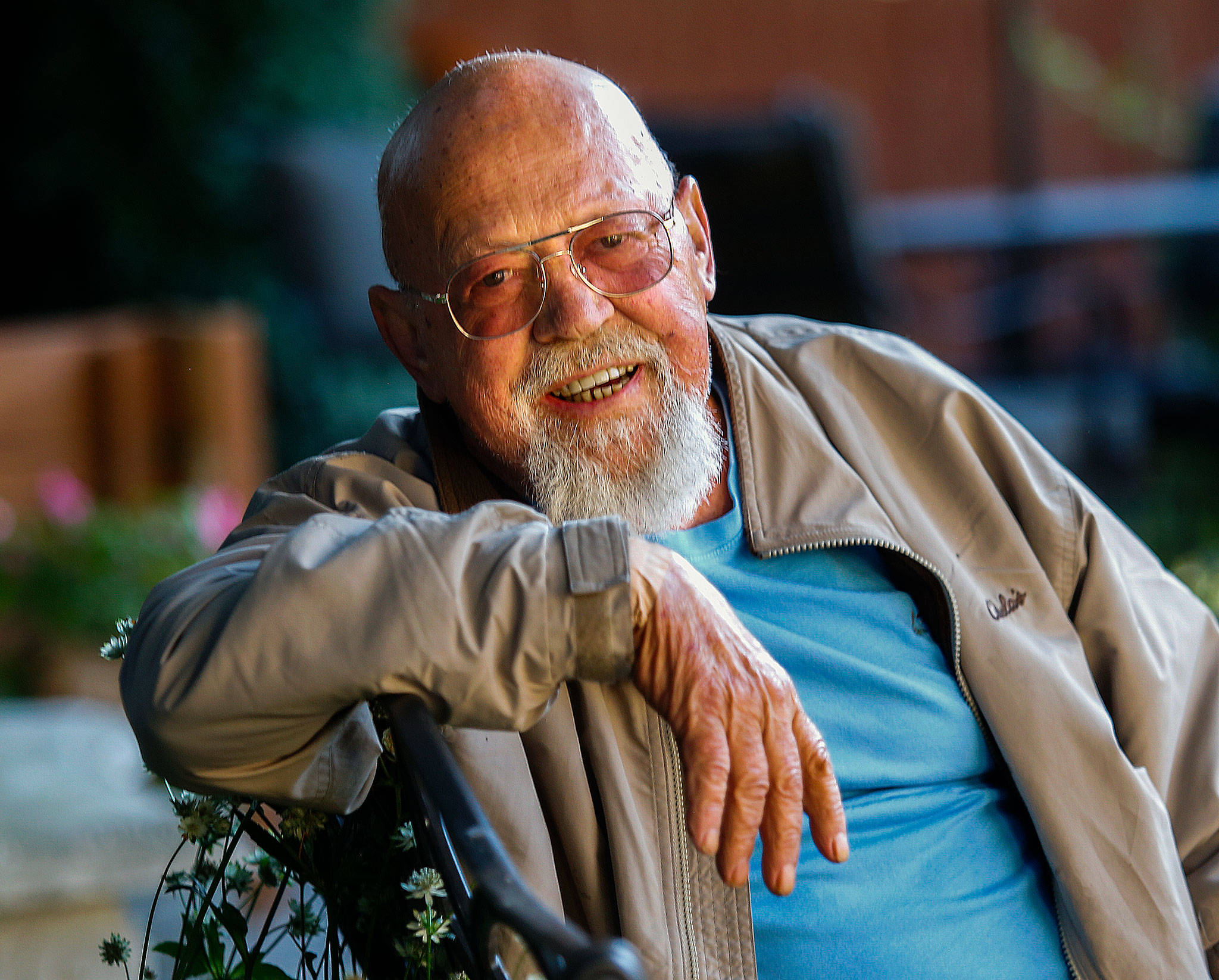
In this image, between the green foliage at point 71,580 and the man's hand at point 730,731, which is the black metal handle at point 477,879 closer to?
the man's hand at point 730,731

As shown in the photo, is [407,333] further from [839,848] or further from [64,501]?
[64,501]

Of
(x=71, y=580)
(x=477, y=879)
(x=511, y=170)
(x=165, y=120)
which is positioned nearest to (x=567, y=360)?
(x=511, y=170)

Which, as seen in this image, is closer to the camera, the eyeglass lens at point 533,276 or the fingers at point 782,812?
the fingers at point 782,812

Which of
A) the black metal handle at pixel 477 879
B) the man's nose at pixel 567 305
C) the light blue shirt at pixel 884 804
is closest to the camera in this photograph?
the black metal handle at pixel 477 879

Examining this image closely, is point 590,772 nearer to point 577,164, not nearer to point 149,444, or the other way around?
point 577,164

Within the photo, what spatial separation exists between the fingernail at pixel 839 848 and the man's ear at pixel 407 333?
825 millimetres

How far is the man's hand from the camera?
4.16ft

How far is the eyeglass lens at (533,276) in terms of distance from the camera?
69.3 inches

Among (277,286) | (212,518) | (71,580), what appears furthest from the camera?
(277,286)

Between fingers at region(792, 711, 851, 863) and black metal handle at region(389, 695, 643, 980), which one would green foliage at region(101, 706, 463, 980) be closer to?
black metal handle at region(389, 695, 643, 980)

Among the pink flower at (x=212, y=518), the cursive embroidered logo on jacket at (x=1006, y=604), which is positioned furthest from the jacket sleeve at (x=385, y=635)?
the pink flower at (x=212, y=518)

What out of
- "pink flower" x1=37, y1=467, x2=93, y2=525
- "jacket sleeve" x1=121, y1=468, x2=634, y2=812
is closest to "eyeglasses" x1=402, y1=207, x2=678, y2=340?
"jacket sleeve" x1=121, y1=468, x2=634, y2=812

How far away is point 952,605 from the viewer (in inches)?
69.9

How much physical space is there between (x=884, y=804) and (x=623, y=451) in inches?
21.0
